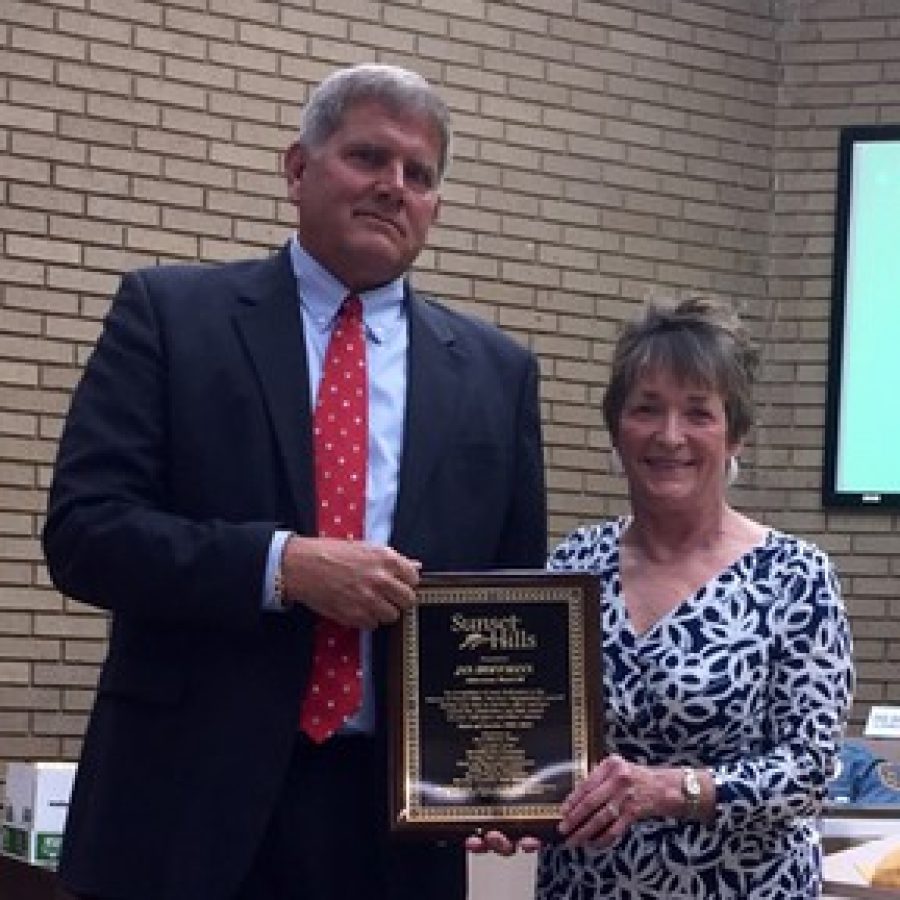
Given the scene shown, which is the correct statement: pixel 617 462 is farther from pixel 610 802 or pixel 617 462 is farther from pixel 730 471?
pixel 610 802

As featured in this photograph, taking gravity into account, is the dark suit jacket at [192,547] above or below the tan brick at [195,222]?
below

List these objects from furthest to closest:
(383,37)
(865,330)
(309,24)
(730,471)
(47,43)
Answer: (865,330) < (383,37) < (309,24) < (47,43) < (730,471)

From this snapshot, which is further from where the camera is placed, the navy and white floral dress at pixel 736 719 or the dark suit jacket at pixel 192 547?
the navy and white floral dress at pixel 736 719

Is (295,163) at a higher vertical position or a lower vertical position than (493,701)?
higher

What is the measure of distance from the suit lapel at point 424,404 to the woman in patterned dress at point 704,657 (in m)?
0.30

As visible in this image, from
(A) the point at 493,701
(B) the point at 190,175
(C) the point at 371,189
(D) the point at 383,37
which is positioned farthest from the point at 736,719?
(D) the point at 383,37

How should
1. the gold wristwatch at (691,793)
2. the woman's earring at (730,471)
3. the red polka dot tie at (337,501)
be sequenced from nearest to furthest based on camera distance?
the red polka dot tie at (337,501), the gold wristwatch at (691,793), the woman's earring at (730,471)

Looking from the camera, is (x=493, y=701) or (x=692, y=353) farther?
(x=692, y=353)

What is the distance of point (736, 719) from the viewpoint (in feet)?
10.2

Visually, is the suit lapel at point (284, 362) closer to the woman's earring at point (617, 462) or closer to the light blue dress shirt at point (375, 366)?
the light blue dress shirt at point (375, 366)

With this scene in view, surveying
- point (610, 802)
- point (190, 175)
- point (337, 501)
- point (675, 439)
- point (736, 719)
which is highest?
point (190, 175)

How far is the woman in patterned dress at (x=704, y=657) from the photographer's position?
3107 mm

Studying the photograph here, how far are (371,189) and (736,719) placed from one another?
2.89ft

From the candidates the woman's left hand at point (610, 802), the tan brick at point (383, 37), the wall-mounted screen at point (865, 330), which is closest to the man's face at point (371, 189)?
the woman's left hand at point (610, 802)
